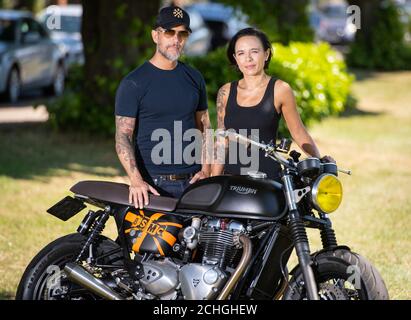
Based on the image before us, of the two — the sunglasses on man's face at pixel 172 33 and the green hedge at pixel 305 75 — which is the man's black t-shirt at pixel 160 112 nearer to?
the sunglasses on man's face at pixel 172 33

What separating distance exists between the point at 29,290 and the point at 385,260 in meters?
3.55

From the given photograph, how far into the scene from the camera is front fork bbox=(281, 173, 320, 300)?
4820 mm

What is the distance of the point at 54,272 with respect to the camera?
5.54m

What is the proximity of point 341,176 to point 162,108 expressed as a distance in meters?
7.02

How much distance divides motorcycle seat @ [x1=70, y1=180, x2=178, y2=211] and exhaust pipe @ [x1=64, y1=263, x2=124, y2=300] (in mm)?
437

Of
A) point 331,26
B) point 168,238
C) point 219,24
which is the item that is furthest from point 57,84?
point 331,26

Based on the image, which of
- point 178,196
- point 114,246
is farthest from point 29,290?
point 178,196

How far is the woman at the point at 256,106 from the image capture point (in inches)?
223

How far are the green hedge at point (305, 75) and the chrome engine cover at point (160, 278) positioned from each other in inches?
292

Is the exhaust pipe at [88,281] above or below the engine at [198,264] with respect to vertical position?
below

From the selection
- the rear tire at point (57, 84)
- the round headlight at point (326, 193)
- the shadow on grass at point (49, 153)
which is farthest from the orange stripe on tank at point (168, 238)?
the rear tire at point (57, 84)

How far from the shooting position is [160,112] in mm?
5770

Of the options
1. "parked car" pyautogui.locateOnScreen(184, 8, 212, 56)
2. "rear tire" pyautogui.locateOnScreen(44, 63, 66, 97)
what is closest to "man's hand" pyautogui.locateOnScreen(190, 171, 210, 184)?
"rear tire" pyautogui.locateOnScreen(44, 63, 66, 97)
